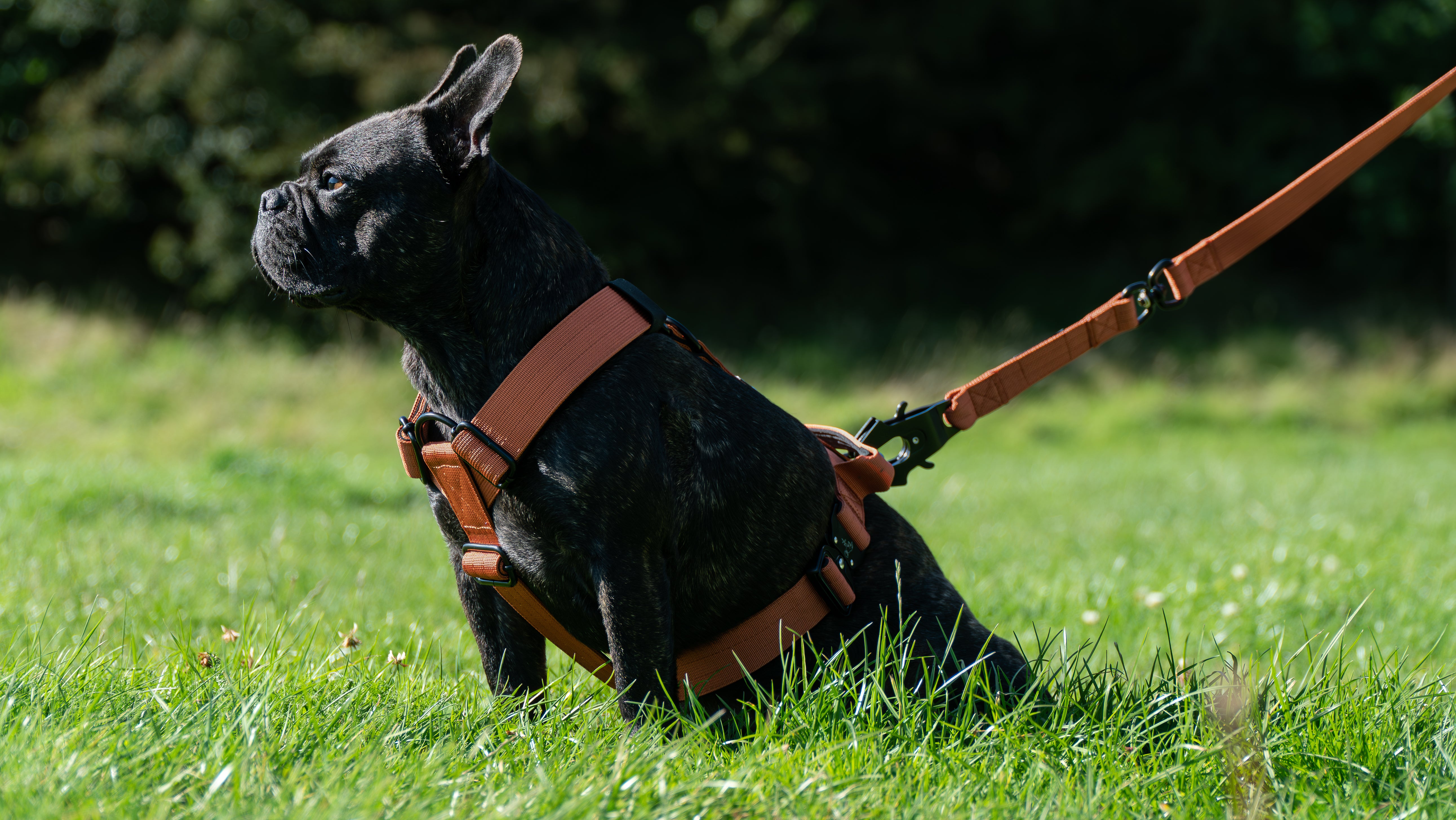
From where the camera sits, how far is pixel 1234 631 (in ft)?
13.0

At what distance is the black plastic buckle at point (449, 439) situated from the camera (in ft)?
7.18

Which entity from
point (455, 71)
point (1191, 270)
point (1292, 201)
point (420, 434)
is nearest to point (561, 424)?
point (420, 434)

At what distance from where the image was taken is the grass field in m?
1.87

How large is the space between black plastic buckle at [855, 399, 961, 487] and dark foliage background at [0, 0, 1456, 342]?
12.6 meters

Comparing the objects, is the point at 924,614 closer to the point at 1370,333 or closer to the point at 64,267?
the point at 1370,333

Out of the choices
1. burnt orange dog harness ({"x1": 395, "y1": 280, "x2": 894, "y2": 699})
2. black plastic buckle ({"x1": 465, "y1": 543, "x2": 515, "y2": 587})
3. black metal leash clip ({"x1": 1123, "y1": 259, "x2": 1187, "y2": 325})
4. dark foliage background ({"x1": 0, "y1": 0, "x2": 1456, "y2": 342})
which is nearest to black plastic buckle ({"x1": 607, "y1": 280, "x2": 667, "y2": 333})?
burnt orange dog harness ({"x1": 395, "y1": 280, "x2": 894, "y2": 699})

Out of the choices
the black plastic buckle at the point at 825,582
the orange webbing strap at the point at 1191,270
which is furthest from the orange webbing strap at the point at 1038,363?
the black plastic buckle at the point at 825,582

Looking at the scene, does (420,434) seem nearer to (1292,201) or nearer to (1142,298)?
(1142,298)

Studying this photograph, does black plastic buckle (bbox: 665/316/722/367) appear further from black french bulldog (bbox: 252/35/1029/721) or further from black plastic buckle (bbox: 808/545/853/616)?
black plastic buckle (bbox: 808/545/853/616)

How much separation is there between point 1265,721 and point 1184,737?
22cm

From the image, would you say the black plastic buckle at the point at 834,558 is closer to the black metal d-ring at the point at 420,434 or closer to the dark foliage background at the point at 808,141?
the black metal d-ring at the point at 420,434

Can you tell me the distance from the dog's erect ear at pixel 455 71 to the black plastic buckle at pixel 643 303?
64 centimetres

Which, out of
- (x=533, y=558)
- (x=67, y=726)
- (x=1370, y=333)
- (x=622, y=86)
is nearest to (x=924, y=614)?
(x=533, y=558)

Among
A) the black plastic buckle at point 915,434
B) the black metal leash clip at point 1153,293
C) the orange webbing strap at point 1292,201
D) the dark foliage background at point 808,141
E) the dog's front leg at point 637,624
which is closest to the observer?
the dog's front leg at point 637,624
